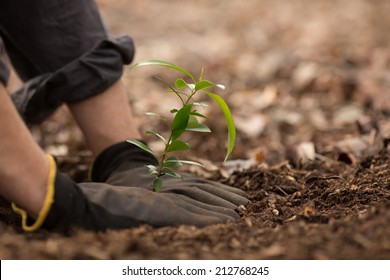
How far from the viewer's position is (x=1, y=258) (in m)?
1.07

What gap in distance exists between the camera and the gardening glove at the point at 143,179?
1416mm

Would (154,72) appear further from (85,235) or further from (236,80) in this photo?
(85,235)

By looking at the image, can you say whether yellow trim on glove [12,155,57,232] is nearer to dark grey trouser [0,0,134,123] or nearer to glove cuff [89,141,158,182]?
glove cuff [89,141,158,182]

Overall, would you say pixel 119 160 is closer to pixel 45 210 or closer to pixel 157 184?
pixel 157 184

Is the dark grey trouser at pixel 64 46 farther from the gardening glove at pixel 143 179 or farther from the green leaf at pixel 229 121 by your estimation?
the green leaf at pixel 229 121

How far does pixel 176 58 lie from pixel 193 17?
4.93 ft

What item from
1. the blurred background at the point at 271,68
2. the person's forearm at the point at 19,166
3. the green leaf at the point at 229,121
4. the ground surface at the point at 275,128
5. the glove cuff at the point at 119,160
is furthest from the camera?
the blurred background at the point at 271,68

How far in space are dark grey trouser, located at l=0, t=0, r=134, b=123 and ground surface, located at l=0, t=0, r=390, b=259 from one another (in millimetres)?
362

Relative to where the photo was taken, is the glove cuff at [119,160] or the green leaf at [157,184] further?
the glove cuff at [119,160]

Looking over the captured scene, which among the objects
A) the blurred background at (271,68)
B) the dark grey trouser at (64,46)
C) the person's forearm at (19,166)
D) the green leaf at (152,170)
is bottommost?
the blurred background at (271,68)

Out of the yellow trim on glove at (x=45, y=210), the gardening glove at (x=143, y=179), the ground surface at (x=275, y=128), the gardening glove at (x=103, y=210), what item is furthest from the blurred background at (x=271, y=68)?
the yellow trim on glove at (x=45, y=210)

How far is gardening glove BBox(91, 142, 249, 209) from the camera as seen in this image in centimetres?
142

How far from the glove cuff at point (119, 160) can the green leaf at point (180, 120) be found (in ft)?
0.74

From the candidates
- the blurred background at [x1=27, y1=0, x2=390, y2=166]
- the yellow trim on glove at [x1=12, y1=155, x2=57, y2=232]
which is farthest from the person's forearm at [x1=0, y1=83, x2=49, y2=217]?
the blurred background at [x1=27, y1=0, x2=390, y2=166]
